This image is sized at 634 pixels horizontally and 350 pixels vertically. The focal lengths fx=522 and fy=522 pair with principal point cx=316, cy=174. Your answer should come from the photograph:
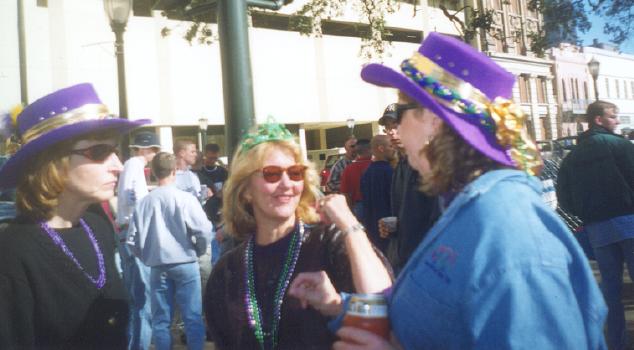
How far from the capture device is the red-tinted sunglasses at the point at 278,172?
99.3 inches

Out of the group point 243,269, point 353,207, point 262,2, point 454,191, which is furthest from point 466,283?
point 353,207

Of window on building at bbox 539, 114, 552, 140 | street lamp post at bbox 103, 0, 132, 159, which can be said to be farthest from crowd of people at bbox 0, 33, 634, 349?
window on building at bbox 539, 114, 552, 140

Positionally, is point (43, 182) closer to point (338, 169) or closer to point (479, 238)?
point (479, 238)

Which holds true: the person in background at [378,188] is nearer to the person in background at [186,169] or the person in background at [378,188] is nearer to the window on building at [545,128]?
the person in background at [186,169]

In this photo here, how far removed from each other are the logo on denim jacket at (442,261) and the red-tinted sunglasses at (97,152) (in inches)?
64.2

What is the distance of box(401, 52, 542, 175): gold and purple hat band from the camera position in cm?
150

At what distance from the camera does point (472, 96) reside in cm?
154

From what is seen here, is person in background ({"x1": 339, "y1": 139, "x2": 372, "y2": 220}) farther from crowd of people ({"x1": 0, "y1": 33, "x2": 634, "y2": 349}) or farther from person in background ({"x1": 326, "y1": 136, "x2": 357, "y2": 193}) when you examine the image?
crowd of people ({"x1": 0, "y1": 33, "x2": 634, "y2": 349})

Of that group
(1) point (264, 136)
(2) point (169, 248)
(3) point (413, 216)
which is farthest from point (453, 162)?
(2) point (169, 248)

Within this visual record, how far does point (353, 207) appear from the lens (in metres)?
6.35

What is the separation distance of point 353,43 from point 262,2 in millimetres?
28211

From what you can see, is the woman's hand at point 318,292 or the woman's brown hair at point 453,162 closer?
the woman's brown hair at point 453,162

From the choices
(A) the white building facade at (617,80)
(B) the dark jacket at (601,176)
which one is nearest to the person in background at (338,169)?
(B) the dark jacket at (601,176)

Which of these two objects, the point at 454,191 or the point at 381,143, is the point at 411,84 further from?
the point at 381,143
